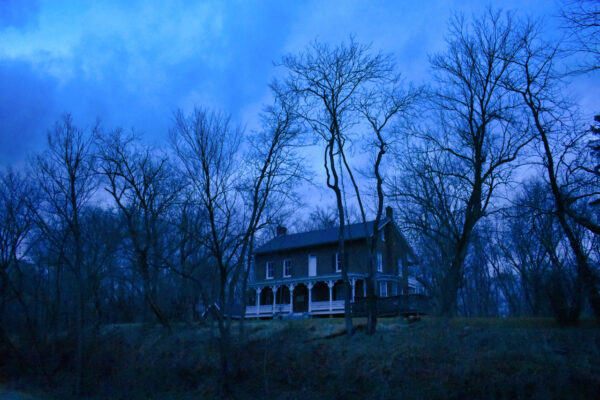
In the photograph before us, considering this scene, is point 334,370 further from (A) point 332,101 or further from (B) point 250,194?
(A) point 332,101

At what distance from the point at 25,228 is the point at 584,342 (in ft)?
92.2

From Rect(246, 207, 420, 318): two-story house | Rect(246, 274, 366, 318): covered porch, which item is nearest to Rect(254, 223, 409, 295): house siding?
Rect(246, 207, 420, 318): two-story house

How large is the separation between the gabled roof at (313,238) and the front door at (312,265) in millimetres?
1081

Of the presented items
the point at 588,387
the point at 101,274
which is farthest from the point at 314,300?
the point at 588,387

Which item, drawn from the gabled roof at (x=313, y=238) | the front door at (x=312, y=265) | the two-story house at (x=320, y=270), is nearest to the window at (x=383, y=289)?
the two-story house at (x=320, y=270)

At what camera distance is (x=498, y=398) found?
1106 cm

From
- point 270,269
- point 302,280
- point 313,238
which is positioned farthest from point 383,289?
point 270,269

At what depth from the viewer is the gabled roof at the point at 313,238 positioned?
3609 centimetres

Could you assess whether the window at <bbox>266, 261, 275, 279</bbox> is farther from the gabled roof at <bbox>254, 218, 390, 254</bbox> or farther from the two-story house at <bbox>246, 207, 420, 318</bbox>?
the gabled roof at <bbox>254, 218, 390, 254</bbox>

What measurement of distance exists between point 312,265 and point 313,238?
2331 mm

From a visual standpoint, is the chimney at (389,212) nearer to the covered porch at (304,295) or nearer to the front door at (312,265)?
the covered porch at (304,295)

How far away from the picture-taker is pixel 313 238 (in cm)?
3806

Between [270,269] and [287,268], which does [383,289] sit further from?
[270,269]

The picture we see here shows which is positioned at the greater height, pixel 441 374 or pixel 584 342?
pixel 584 342
